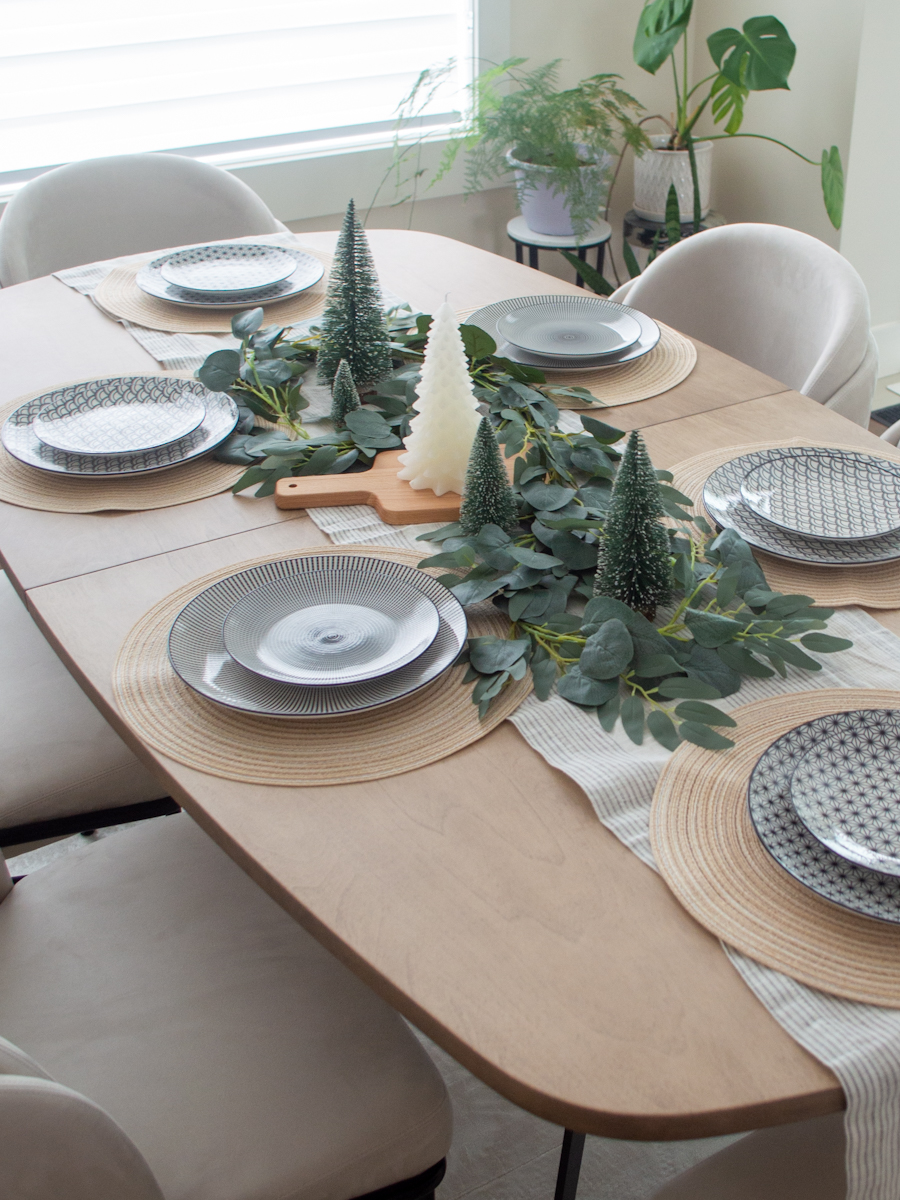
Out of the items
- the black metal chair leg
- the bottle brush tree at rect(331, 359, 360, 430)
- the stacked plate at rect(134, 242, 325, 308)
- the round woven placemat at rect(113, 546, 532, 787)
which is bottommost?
the black metal chair leg

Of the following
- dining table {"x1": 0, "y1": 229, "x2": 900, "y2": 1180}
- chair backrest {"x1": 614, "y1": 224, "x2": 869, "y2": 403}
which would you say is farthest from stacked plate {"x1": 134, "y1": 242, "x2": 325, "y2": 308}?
dining table {"x1": 0, "y1": 229, "x2": 900, "y2": 1180}

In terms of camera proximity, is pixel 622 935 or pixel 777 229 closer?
pixel 622 935

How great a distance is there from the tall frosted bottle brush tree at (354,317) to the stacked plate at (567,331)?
20 centimetres

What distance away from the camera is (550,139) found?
278 cm

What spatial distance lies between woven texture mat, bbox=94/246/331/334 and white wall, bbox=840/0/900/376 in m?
1.80

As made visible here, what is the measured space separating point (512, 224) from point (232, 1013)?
2585mm

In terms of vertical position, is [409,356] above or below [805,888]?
above

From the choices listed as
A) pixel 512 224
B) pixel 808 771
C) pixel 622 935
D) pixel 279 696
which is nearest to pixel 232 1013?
pixel 279 696

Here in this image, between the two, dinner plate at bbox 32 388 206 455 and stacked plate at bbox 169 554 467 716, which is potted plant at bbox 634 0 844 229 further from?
stacked plate at bbox 169 554 467 716

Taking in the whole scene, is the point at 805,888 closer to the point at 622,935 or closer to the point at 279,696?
the point at 622,935

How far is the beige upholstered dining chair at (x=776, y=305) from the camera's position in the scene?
1586 millimetres

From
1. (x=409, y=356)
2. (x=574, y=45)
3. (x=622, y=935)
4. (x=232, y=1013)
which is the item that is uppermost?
(x=574, y=45)

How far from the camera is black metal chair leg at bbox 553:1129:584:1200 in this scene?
1.07 meters

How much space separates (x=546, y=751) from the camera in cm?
83
